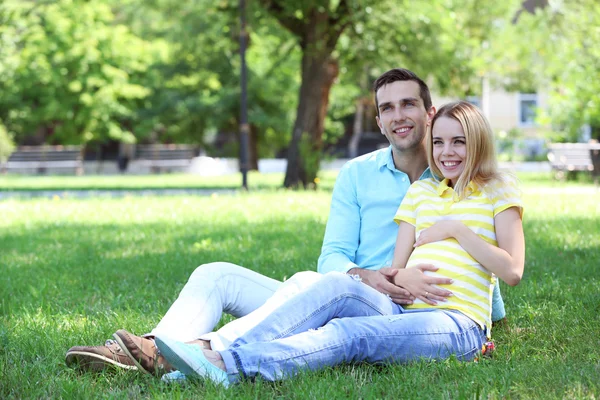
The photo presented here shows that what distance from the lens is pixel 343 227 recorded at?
4.36 meters

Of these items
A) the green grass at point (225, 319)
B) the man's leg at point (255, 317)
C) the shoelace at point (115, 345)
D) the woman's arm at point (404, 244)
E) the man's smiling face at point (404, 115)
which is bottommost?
the green grass at point (225, 319)

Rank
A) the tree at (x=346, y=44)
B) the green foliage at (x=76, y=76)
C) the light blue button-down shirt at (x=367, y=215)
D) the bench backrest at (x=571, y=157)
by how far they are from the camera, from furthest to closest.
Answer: the green foliage at (x=76, y=76), the bench backrest at (x=571, y=157), the tree at (x=346, y=44), the light blue button-down shirt at (x=367, y=215)

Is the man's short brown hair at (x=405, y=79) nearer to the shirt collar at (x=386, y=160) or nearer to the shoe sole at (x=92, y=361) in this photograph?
the shirt collar at (x=386, y=160)

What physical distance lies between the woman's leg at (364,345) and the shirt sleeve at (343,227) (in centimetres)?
62

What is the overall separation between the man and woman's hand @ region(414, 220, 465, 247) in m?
0.14

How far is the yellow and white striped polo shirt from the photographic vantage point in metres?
3.80

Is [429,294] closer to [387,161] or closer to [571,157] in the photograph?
[387,161]

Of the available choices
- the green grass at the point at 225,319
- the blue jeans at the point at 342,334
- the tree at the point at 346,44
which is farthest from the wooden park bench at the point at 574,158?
the blue jeans at the point at 342,334

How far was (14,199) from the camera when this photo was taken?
48.7 ft

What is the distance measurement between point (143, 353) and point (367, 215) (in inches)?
55.9

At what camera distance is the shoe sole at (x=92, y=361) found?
3.54 m

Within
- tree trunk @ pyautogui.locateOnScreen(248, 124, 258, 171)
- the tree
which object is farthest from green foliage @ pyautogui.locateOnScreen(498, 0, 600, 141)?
tree trunk @ pyautogui.locateOnScreen(248, 124, 258, 171)

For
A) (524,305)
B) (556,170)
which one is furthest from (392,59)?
(524,305)

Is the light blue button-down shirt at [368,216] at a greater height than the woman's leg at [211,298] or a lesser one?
greater
